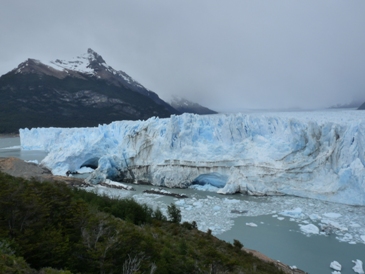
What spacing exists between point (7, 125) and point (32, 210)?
54.2 metres

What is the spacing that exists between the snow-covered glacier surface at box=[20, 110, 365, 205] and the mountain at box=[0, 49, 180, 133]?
4099cm

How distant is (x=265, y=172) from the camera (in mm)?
13531

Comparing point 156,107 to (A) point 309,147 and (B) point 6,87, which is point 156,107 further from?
(A) point 309,147

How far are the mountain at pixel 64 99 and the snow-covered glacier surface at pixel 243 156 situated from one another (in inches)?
1614

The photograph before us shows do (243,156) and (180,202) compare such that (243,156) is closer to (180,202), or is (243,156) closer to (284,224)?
(180,202)

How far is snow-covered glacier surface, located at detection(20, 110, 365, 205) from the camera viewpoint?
12.2m

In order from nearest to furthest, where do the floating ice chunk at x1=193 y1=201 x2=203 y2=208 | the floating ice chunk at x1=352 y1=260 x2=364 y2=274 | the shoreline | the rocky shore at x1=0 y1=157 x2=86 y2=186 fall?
the floating ice chunk at x1=352 y1=260 x2=364 y2=274 < the floating ice chunk at x1=193 y1=201 x2=203 y2=208 < the rocky shore at x1=0 y1=157 x2=86 y2=186 < the shoreline

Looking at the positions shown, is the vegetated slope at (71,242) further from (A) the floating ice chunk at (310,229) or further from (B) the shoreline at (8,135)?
(B) the shoreline at (8,135)

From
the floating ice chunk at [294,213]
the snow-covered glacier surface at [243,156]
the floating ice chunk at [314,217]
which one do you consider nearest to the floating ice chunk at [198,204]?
the snow-covered glacier surface at [243,156]

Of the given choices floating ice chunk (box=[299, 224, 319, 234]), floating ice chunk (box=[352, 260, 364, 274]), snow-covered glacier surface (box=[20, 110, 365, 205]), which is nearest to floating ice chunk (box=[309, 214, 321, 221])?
floating ice chunk (box=[299, 224, 319, 234])

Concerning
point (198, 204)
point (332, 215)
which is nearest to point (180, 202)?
point (198, 204)

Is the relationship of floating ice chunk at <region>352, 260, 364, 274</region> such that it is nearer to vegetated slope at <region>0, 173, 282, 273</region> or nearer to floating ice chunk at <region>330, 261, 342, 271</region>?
floating ice chunk at <region>330, 261, 342, 271</region>

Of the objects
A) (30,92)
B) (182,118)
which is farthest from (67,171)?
(30,92)

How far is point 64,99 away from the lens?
68.1 m
